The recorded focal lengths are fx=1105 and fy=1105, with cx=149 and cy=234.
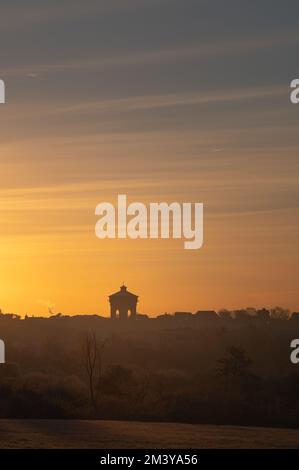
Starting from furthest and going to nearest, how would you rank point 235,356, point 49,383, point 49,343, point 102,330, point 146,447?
point 102,330 → point 49,343 → point 235,356 → point 49,383 → point 146,447

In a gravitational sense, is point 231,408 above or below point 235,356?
below

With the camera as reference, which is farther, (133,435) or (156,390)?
(156,390)

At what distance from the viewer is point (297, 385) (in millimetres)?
84312

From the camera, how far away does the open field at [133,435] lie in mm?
52875

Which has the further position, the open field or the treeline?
the treeline

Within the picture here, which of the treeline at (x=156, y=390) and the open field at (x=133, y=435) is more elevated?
the treeline at (x=156, y=390)

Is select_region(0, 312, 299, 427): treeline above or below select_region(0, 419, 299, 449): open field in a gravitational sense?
above

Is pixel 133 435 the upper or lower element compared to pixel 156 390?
lower

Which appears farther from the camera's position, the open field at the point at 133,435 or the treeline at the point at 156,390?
the treeline at the point at 156,390

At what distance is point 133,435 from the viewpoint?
57.2m

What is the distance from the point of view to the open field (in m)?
52.9
